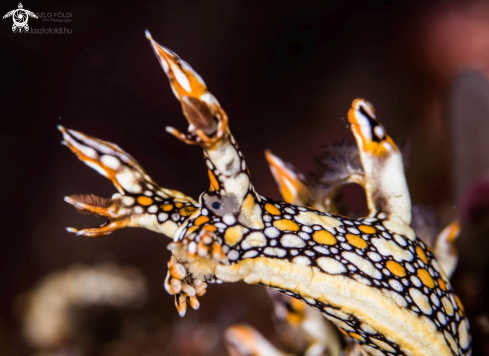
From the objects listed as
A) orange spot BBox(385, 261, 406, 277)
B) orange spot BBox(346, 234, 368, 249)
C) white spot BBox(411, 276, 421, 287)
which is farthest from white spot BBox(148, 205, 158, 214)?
white spot BBox(411, 276, 421, 287)

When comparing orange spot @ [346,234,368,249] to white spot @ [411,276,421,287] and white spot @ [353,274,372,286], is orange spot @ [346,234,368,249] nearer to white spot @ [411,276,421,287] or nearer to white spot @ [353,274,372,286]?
white spot @ [353,274,372,286]

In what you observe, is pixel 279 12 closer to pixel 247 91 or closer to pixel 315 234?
pixel 247 91

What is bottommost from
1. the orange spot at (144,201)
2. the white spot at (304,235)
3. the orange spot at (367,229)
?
the orange spot at (144,201)

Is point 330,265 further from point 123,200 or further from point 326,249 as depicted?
point 123,200

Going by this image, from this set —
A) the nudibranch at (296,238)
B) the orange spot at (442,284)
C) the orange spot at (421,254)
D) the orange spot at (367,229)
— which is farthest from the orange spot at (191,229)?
the orange spot at (442,284)

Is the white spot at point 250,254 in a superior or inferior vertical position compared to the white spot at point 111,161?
inferior

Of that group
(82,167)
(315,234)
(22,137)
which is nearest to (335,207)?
(315,234)

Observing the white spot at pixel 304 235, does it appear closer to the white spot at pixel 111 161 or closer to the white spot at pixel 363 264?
the white spot at pixel 363 264
